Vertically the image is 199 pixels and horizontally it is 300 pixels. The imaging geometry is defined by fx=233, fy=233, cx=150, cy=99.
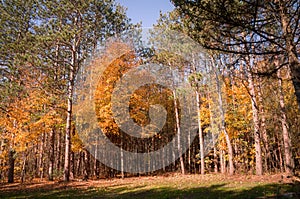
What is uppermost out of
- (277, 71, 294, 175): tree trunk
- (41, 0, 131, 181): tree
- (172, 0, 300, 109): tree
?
(41, 0, 131, 181): tree

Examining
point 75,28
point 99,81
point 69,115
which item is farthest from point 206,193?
point 75,28

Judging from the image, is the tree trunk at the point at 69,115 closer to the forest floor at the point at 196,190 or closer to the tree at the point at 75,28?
the tree at the point at 75,28

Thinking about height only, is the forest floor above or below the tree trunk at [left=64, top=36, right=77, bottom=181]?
below

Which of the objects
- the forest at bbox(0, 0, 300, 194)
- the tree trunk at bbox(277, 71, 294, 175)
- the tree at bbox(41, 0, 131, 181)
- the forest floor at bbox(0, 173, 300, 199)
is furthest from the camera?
the tree at bbox(41, 0, 131, 181)

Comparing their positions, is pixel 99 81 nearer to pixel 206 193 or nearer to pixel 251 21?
pixel 206 193

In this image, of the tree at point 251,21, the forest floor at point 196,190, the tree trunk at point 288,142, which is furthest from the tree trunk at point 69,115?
the tree trunk at point 288,142

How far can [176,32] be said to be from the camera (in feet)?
55.3

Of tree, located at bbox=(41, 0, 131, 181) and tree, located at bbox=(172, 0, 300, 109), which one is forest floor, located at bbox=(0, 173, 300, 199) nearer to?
tree, located at bbox=(172, 0, 300, 109)

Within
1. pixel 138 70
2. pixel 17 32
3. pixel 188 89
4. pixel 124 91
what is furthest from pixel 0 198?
pixel 188 89

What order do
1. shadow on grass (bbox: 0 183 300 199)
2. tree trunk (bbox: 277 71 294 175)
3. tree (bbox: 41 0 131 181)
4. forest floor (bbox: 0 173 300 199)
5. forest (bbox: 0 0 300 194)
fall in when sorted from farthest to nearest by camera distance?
tree (bbox: 41 0 131 181) → forest (bbox: 0 0 300 194) → forest floor (bbox: 0 173 300 199) → shadow on grass (bbox: 0 183 300 199) → tree trunk (bbox: 277 71 294 175)

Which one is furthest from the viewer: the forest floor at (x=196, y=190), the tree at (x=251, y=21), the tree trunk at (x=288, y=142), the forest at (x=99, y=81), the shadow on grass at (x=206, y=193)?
the forest at (x=99, y=81)

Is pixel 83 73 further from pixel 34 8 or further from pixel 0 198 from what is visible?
pixel 0 198

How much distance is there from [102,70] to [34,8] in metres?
5.89

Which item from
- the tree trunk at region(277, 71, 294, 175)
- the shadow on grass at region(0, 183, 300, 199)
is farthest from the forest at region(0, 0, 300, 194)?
the shadow on grass at region(0, 183, 300, 199)
